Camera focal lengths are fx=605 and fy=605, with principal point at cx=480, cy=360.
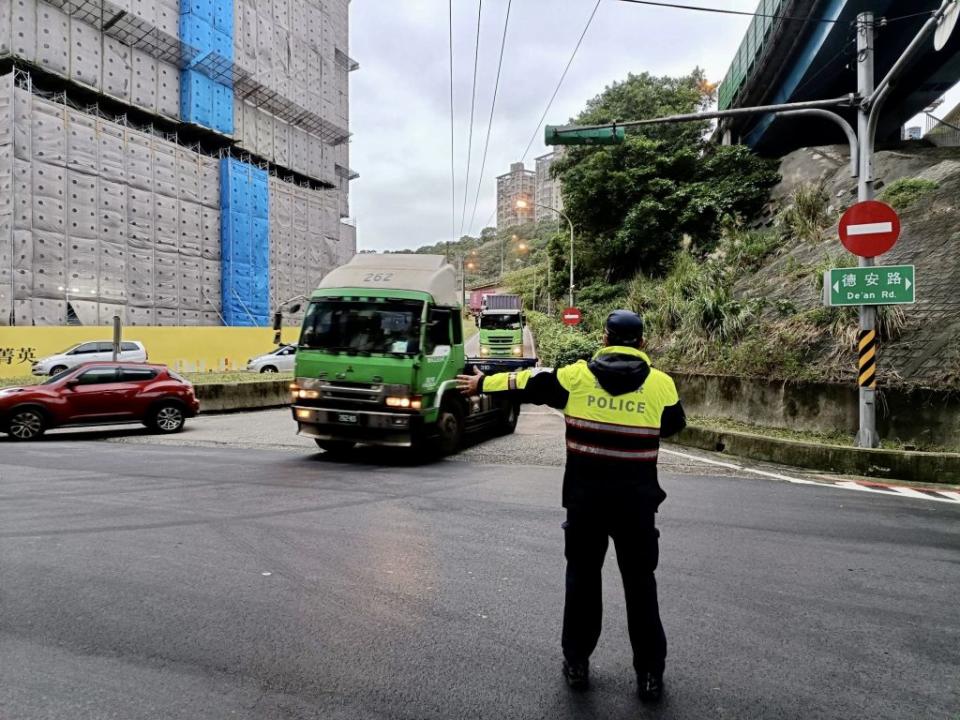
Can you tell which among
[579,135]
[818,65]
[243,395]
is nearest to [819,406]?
[579,135]

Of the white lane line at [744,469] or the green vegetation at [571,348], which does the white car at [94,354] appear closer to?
the green vegetation at [571,348]

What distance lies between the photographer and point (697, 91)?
32844 mm

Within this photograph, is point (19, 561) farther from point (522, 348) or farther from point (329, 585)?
point (522, 348)

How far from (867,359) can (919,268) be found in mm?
3875

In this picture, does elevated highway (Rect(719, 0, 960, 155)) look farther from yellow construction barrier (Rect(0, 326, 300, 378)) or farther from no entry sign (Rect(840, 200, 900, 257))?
yellow construction barrier (Rect(0, 326, 300, 378))

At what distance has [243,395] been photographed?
60.0ft

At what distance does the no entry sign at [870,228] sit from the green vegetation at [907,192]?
652 centimetres

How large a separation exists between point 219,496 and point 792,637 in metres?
5.79

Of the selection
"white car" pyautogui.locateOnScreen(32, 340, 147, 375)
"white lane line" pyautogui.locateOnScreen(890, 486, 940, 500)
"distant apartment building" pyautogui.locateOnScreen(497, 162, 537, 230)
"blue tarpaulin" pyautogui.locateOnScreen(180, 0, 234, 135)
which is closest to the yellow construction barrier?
"white car" pyautogui.locateOnScreen(32, 340, 147, 375)

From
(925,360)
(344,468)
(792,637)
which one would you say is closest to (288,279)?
(344,468)

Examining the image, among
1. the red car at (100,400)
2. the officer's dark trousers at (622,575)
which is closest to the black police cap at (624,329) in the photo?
the officer's dark trousers at (622,575)

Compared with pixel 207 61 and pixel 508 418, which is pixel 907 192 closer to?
pixel 508 418

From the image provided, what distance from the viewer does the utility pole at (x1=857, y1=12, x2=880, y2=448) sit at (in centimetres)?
912

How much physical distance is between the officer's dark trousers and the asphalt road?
0.73ft
